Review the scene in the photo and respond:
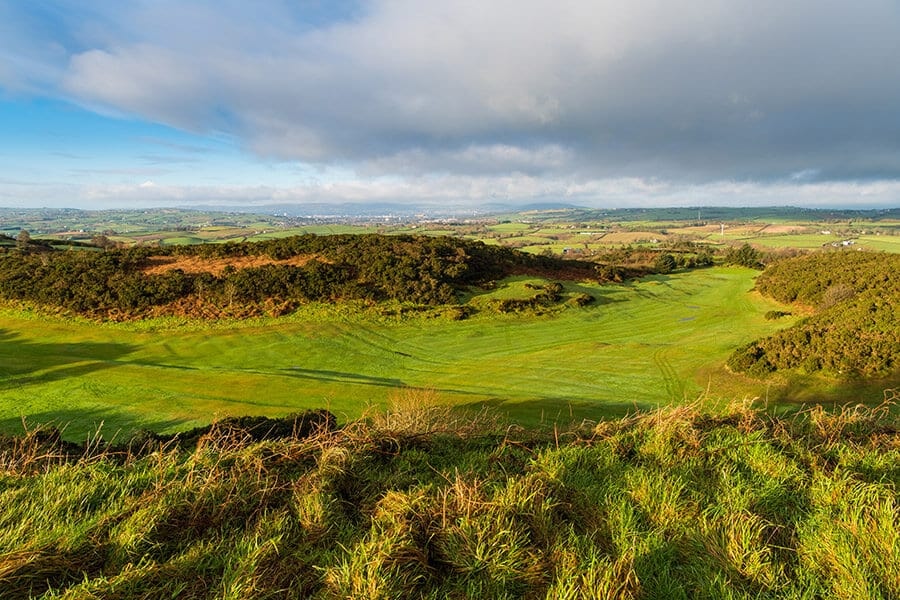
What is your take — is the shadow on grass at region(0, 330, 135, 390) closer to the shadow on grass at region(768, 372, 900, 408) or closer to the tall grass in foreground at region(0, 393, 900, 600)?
the tall grass in foreground at region(0, 393, 900, 600)

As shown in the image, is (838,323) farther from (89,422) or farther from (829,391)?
(89,422)

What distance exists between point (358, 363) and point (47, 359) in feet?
38.5

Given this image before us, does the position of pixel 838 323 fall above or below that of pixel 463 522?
below

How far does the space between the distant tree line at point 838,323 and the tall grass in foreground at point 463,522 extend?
39.5 ft

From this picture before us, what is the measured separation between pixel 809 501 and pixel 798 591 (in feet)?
4.74

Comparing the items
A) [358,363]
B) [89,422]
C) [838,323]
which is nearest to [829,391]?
[838,323]

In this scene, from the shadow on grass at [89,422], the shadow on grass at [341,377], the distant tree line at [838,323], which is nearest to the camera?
the shadow on grass at [89,422]

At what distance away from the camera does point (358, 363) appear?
1803cm

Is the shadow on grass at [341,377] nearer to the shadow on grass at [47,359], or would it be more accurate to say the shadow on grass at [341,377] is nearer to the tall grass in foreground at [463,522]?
the shadow on grass at [47,359]

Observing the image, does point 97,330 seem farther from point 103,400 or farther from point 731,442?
point 731,442

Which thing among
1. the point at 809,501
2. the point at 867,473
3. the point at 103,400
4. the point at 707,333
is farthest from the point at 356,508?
the point at 707,333

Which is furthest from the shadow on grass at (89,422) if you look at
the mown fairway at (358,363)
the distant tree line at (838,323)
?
the distant tree line at (838,323)

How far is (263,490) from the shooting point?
382 cm

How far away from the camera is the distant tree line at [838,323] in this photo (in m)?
14.5
